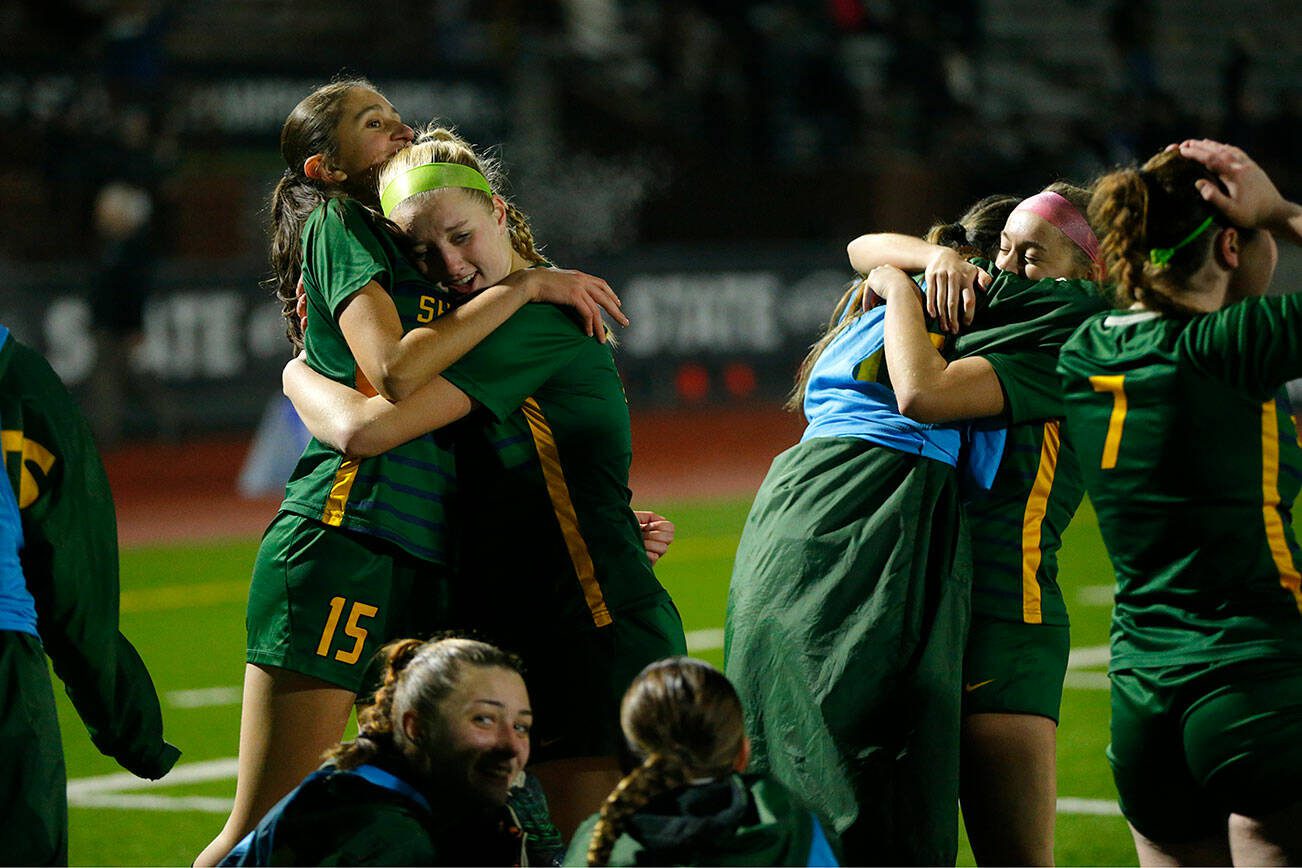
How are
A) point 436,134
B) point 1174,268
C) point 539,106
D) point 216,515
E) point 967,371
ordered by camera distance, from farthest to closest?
point 539,106
point 216,515
point 436,134
point 967,371
point 1174,268

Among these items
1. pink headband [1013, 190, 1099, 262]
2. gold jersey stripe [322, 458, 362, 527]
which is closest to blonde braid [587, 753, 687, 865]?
gold jersey stripe [322, 458, 362, 527]

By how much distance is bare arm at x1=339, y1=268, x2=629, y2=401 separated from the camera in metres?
3.88

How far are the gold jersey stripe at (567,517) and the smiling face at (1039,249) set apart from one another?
1167 mm

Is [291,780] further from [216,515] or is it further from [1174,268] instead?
[216,515]

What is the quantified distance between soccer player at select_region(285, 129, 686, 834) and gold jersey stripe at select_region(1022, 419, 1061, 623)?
2.65ft

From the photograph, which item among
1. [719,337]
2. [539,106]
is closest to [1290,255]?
[719,337]

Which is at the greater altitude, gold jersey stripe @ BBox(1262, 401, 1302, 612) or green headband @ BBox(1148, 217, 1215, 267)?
green headband @ BBox(1148, 217, 1215, 267)

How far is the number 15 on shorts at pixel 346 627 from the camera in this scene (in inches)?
160

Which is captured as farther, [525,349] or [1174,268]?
[525,349]

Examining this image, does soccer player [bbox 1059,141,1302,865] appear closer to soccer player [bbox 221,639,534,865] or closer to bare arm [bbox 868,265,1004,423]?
bare arm [bbox 868,265,1004,423]

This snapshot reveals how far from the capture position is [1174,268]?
11.5ft

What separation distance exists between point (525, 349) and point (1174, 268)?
4.36ft

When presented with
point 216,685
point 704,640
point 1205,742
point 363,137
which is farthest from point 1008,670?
point 216,685

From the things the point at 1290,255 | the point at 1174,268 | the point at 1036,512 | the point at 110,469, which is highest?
the point at 1174,268
